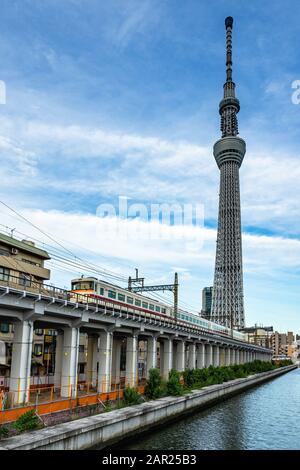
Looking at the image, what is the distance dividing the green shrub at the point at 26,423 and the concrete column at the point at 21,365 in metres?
6.91

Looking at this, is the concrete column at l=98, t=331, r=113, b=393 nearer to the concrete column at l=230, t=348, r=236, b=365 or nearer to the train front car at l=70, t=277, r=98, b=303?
the train front car at l=70, t=277, r=98, b=303

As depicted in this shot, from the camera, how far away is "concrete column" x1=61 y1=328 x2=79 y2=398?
3531 centimetres

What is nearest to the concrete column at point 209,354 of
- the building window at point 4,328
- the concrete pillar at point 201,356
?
the concrete pillar at point 201,356

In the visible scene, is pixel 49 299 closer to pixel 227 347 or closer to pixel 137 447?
pixel 137 447

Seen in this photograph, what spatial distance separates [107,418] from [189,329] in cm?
4240

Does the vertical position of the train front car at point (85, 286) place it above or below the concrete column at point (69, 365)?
above

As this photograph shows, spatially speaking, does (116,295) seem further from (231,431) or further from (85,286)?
(231,431)

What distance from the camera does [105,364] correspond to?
1655 inches

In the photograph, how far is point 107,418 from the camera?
26.2 meters

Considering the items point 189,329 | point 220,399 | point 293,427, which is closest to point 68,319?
point 293,427

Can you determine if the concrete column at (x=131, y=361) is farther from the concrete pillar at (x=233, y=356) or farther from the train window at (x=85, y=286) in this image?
the concrete pillar at (x=233, y=356)

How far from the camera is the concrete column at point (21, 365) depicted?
97.2 feet

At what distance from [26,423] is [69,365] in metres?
14.3

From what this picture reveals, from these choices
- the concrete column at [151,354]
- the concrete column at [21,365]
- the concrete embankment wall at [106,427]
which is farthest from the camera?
the concrete column at [151,354]
